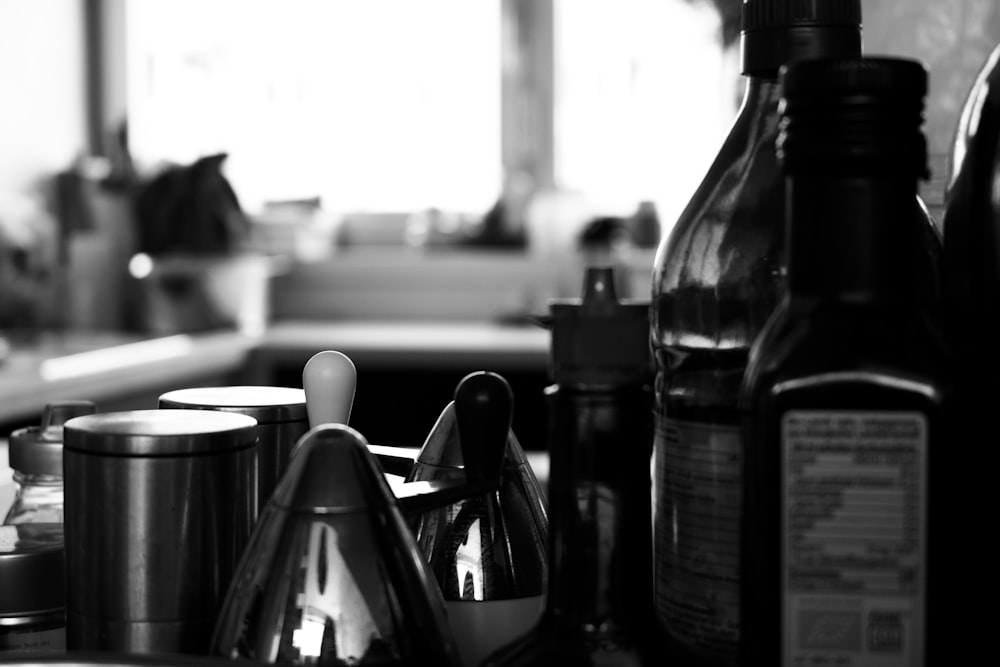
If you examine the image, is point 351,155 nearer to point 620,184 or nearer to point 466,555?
point 620,184

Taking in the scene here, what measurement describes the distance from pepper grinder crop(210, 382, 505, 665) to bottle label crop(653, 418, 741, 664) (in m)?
0.07

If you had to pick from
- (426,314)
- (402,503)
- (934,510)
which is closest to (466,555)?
(402,503)

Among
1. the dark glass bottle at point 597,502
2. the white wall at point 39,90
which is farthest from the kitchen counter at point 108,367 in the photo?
the dark glass bottle at point 597,502

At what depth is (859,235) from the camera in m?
0.29

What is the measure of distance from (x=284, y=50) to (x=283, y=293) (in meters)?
0.72

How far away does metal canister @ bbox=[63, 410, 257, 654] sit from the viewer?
1.15 feet

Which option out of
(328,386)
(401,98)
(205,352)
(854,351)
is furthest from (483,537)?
(401,98)

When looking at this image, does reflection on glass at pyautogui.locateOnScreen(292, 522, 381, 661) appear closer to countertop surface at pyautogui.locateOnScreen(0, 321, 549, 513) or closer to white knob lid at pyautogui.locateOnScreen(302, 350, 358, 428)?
white knob lid at pyautogui.locateOnScreen(302, 350, 358, 428)

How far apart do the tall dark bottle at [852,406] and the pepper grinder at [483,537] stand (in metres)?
0.12

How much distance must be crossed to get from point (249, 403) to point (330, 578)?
127 millimetres

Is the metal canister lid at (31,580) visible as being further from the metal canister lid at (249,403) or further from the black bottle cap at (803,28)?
the black bottle cap at (803,28)

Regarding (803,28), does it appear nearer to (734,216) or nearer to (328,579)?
(734,216)

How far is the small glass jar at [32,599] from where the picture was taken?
414 mm

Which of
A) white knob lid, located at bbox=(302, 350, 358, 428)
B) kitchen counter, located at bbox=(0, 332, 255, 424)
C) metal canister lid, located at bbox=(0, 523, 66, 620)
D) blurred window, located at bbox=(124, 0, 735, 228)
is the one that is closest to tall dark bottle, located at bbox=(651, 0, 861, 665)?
white knob lid, located at bbox=(302, 350, 358, 428)
